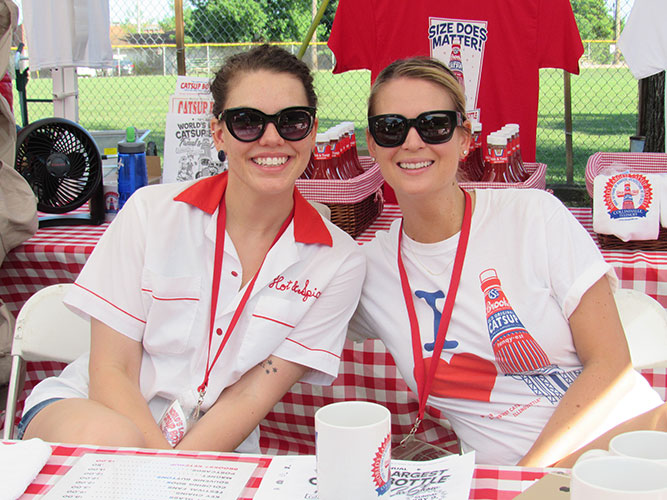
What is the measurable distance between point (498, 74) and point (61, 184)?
2.02m

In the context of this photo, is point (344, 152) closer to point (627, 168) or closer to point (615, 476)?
point (627, 168)

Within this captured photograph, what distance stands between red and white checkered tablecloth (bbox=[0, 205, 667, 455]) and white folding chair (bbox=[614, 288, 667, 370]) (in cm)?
40

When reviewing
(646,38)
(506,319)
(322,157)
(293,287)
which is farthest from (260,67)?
(646,38)

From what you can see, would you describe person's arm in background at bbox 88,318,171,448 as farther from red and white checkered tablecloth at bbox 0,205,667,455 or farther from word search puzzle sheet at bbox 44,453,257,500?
red and white checkered tablecloth at bbox 0,205,667,455

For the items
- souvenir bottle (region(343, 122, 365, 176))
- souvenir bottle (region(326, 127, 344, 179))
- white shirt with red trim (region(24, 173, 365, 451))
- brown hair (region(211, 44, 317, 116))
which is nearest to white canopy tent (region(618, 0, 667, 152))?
souvenir bottle (region(343, 122, 365, 176))

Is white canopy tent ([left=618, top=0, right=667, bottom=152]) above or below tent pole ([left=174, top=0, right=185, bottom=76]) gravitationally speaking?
below

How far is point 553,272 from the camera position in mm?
1634

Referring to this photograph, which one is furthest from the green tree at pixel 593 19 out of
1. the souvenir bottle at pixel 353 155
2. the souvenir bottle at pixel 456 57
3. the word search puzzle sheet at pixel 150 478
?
the word search puzzle sheet at pixel 150 478

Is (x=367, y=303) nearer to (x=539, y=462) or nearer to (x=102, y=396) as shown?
(x=539, y=462)

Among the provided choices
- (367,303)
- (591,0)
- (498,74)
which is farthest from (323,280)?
(591,0)

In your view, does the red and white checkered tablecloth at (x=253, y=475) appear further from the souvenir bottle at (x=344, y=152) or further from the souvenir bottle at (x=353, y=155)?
the souvenir bottle at (x=353, y=155)

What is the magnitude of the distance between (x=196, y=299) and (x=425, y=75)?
805 mm

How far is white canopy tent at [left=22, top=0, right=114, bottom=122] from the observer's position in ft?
11.2

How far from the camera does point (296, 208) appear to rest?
1.87 meters
